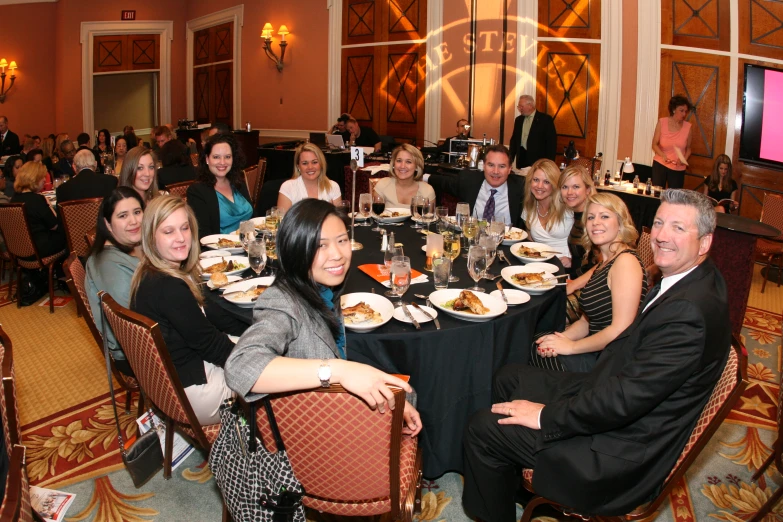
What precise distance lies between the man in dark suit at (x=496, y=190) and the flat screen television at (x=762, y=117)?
407 centimetres

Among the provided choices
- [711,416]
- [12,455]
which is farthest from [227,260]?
[711,416]

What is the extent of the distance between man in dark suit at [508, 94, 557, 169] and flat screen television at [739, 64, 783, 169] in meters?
2.17

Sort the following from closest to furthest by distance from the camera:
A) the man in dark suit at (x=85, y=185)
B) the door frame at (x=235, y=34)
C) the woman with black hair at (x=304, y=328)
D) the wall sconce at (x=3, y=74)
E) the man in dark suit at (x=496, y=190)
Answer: the woman with black hair at (x=304, y=328)
the man in dark suit at (x=496, y=190)
the man in dark suit at (x=85, y=185)
the wall sconce at (x=3, y=74)
the door frame at (x=235, y=34)

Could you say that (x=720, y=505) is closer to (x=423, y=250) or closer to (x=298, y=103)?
(x=423, y=250)

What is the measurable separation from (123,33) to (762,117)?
12.2 m

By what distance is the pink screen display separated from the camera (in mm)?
6648

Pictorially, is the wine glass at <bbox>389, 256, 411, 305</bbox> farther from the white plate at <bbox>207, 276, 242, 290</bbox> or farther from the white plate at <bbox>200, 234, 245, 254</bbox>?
the white plate at <bbox>200, 234, 245, 254</bbox>

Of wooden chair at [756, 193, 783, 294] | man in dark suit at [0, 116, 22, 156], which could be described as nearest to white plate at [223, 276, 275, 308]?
wooden chair at [756, 193, 783, 294]

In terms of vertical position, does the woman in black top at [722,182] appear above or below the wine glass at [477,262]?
above

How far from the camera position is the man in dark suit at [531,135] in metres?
7.84

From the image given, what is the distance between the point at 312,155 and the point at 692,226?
3.05 metres

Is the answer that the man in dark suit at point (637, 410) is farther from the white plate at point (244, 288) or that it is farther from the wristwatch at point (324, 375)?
the white plate at point (244, 288)

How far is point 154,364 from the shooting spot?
206 centimetres

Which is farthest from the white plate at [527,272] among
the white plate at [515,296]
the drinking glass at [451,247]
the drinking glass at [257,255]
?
the drinking glass at [257,255]
